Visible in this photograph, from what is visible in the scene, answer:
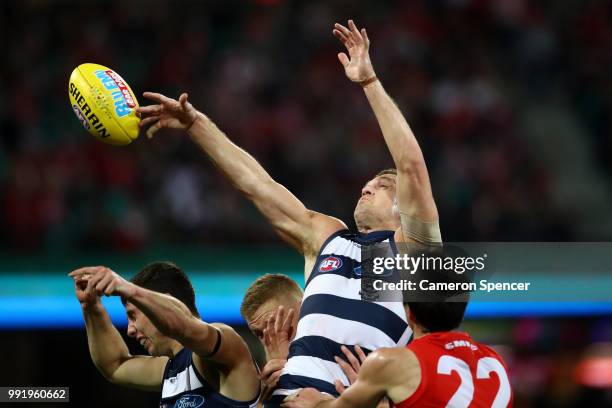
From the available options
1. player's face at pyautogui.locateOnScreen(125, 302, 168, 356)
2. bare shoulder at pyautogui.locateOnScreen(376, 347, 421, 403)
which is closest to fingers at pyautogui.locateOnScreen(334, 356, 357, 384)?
bare shoulder at pyautogui.locateOnScreen(376, 347, 421, 403)

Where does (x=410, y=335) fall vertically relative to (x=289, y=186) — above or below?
below

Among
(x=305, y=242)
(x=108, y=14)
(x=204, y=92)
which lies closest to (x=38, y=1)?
(x=108, y=14)

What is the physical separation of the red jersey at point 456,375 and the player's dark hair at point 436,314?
0.04 m

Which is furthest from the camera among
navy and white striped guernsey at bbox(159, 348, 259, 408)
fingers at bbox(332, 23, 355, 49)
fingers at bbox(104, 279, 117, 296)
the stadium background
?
the stadium background

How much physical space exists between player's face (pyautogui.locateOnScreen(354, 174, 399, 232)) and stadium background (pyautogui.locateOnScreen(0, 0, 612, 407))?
3.83 metres

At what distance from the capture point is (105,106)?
5285mm

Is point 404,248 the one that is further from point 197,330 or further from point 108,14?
point 108,14

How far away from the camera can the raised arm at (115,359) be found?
5660 millimetres

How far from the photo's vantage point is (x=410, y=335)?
5105 millimetres

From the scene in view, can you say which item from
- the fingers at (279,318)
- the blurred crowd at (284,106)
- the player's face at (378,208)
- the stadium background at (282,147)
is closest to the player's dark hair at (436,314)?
the player's face at (378,208)

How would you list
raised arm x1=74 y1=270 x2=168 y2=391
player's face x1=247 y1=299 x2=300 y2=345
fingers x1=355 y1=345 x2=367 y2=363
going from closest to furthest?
fingers x1=355 y1=345 x2=367 y2=363 < player's face x1=247 y1=299 x2=300 y2=345 < raised arm x1=74 y1=270 x2=168 y2=391

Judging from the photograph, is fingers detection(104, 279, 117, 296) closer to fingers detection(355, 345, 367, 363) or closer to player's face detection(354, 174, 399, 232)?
fingers detection(355, 345, 367, 363)

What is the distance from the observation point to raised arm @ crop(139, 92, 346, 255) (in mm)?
5312

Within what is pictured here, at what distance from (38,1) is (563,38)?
7243 millimetres
